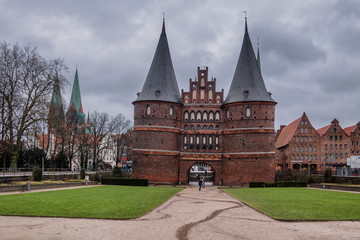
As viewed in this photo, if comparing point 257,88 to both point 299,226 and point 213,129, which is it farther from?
point 299,226

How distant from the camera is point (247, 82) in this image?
46.8 meters

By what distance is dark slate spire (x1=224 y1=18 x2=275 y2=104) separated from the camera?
4575 cm

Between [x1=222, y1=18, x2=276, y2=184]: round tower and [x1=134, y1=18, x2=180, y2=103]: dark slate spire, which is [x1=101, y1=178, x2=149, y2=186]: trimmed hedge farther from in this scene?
[x1=222, y1=18, x2=276, y2=184]: round tower

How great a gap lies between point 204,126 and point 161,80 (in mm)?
8481

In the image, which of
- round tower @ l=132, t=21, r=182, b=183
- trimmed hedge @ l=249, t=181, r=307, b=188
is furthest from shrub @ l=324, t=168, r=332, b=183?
round tower @ l=132, t=21, r=182, b=183

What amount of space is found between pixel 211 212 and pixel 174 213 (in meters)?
1.83

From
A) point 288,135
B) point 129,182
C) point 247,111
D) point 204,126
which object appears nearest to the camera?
point 129,182

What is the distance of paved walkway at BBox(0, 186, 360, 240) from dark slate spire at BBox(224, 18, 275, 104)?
105 ft

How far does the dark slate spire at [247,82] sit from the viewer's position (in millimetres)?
45750

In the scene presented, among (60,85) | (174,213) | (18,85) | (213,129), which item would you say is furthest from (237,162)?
(174,213)

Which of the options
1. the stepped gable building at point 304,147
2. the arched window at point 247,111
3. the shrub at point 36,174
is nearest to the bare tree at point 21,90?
the shrub at point 36,174

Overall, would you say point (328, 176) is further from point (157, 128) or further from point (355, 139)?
point (355, 139)

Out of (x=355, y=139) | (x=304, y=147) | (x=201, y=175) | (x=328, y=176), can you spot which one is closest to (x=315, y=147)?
(x=304, y=147)

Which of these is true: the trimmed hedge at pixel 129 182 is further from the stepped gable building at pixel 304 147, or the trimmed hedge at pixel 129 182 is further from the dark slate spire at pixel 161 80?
the stepped gable building at pixel 304 147
